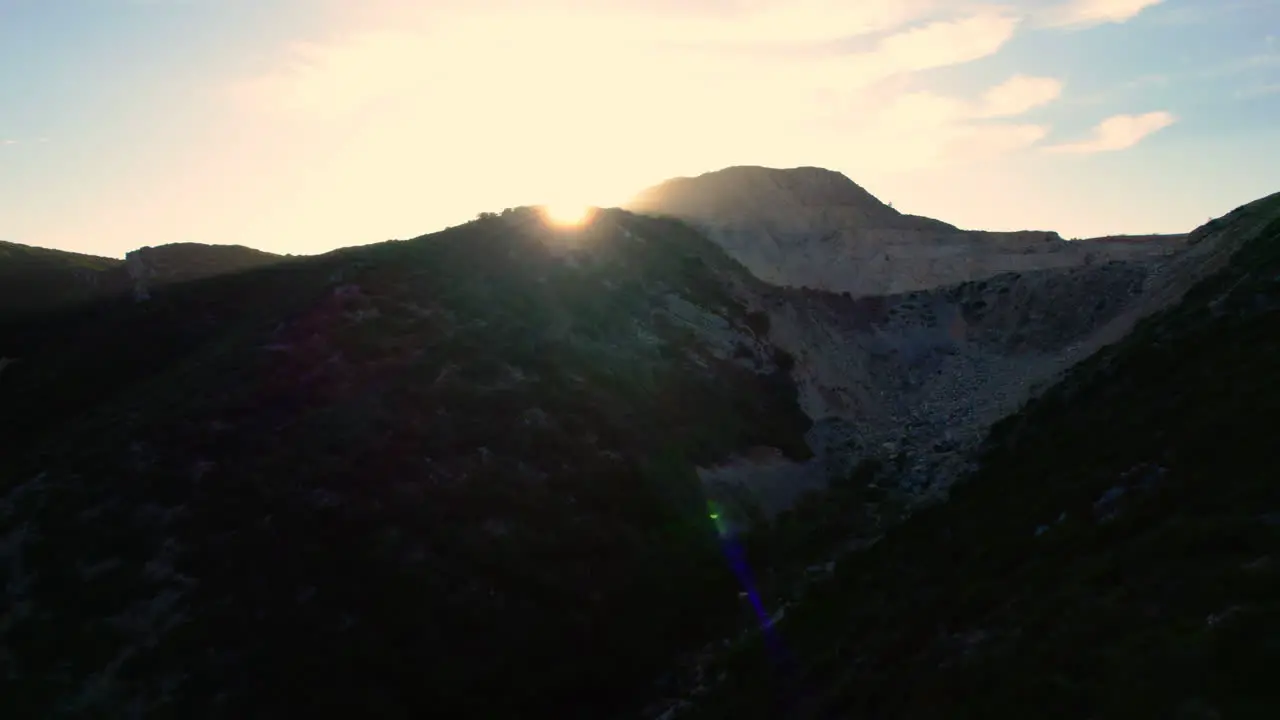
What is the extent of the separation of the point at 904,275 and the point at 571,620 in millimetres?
52831

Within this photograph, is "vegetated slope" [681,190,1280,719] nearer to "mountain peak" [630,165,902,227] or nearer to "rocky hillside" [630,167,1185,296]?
"rocky hillside" [630,167,1185,296]

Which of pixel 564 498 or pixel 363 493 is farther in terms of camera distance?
pixel 564 498

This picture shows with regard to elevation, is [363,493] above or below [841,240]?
below

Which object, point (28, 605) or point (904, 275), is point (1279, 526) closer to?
point (28, 605)

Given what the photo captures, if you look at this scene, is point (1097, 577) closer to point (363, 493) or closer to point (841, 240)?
point (363, 493)

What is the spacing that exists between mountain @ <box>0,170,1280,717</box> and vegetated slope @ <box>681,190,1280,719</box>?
12 cm

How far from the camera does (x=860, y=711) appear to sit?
16656 mm

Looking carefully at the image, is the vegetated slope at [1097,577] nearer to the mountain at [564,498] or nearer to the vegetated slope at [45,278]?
the mountain at [564,498]

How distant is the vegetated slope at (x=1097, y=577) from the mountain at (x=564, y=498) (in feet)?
0.38

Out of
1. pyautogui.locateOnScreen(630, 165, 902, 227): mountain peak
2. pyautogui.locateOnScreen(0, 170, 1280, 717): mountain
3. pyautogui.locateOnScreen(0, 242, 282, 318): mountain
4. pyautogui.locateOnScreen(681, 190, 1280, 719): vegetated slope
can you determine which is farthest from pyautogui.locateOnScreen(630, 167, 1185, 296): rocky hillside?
pyautogui.locateOnScreen(681, 190, 1280, 719): vegetated slope

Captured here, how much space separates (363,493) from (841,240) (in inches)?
2278

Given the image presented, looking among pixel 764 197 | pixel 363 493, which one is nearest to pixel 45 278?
pixel 363 493

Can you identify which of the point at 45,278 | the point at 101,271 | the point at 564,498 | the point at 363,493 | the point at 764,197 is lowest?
the point at 564,498

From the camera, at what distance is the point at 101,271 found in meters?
58.6
